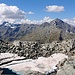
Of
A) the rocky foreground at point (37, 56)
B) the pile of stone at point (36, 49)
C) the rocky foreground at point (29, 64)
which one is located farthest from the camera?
the pile of stone at point (36, 49)

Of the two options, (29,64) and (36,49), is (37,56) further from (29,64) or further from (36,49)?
(29,64)

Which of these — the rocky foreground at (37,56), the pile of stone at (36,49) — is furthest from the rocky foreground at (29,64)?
the pile of stone at (36,49)

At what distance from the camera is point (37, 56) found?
116875mm

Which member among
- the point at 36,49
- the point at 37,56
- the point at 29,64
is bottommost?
the point at 29,64

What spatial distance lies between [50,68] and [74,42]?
42.5 metres

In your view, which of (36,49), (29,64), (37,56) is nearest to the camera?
(29,64)

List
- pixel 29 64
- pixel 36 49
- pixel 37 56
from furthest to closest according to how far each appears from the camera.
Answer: pixel 36 49 < pixel 37 56 < pixel 29 64

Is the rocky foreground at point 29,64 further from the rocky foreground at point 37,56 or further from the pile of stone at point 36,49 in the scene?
the pile of stone at point 36,49

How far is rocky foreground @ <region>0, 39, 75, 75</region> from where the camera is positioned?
90825 mm

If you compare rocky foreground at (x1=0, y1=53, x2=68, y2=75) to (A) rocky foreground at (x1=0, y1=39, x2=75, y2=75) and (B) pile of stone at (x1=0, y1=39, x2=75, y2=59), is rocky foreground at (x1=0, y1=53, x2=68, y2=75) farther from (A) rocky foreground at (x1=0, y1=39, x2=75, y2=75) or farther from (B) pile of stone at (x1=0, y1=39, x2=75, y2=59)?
(B) pile of stone at (x1=0, y1=39, x2=75, y2=59)

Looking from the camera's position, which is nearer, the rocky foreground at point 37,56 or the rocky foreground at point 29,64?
the rocky foreground at point 29,64

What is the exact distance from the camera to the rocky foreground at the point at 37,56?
9082 centimetres

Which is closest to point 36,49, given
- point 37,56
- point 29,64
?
point 37,56

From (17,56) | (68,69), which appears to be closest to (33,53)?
(17,56)
